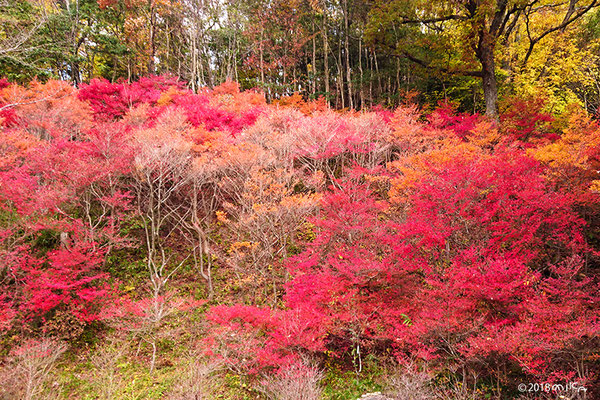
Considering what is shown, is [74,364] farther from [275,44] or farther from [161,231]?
[275,44]

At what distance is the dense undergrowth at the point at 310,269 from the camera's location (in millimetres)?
6156

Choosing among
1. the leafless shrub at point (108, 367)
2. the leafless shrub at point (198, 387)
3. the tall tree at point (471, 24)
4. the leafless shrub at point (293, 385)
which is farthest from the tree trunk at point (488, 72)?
the leafless shrub at point (108, 367)

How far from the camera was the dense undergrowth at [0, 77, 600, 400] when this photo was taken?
20.2ft

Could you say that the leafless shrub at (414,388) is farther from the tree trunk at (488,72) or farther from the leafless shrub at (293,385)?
the tree trunk at (488,72)

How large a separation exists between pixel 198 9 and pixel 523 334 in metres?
22.1

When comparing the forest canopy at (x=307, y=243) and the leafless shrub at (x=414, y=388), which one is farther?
the forest canopy at (x=307, y=243)

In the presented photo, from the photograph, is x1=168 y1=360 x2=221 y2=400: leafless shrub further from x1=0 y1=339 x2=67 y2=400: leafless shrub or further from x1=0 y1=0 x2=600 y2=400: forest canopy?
x1=0 y1=339 x2=67 y2=400: leafless shrub

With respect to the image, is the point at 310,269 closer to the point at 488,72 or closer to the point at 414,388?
the point at 414,388

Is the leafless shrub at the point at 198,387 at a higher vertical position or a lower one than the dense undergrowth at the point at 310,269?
lower

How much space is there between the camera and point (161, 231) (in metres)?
13.5

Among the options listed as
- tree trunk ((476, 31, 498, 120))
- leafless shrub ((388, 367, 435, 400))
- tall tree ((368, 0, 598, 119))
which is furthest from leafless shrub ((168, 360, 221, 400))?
tall tree ((368, 0, 598, 119))

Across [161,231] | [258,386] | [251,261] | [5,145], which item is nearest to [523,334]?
[258,386]

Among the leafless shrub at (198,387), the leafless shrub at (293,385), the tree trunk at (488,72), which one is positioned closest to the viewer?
the leafless shrub at (293,385)

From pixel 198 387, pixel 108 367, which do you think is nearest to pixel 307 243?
pixel 198 387
